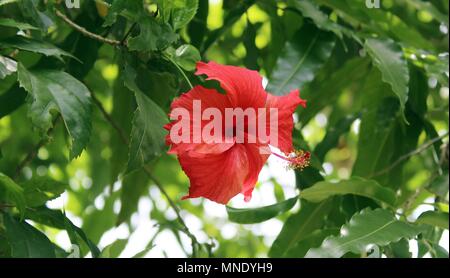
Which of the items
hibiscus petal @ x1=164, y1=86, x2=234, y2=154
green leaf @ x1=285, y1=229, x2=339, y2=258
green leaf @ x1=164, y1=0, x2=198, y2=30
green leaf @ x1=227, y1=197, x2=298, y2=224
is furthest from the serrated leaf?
green leaf @ x1=285, y1=229, x2=339, y2=258

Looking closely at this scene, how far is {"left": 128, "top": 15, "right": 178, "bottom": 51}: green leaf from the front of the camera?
3.65ft

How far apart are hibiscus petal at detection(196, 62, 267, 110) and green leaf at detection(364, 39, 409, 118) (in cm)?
32

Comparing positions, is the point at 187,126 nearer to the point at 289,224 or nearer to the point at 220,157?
the point at 220,157

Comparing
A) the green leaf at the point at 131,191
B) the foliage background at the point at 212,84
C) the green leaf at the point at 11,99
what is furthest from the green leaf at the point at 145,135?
the green leaf at the point at 131,191

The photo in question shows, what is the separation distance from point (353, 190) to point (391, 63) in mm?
195

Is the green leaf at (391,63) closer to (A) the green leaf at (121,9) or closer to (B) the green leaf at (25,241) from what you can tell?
(A) the green leaf at (121,9)

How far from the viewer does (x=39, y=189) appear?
1.28m

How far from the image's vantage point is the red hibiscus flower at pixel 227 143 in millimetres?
1043

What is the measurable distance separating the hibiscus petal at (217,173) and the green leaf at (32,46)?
223mm

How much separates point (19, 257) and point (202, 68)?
0.34m

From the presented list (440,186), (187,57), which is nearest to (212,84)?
(187,57)

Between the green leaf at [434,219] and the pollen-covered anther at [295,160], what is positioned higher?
the pollen-covered anther at [295,160]
